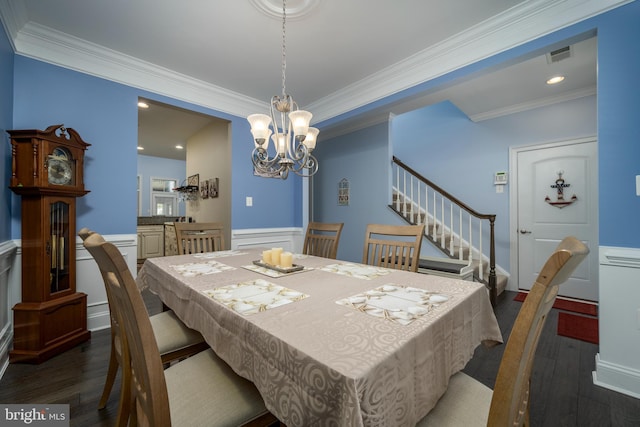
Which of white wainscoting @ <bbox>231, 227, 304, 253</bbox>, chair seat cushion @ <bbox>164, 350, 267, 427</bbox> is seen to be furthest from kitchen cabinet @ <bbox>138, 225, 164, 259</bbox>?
chair seat cushion @ <bbox>164, 350, 267, 427</bbox>

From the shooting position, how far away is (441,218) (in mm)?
4000

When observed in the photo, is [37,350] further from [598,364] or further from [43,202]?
[598,364]

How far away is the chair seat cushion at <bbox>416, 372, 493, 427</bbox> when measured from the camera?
79cm

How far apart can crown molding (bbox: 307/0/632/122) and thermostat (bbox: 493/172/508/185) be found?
210 centimetres

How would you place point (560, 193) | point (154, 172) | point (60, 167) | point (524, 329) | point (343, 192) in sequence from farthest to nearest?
point (154, 172), point (343, 192), point (560, 193), point (60, 167), point (524, 329)

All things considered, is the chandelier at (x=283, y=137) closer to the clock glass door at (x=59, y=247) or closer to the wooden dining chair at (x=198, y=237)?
the wooden dining chair at (x=198, y=237)

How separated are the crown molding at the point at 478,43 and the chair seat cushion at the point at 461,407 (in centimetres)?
236

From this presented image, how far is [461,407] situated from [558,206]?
365cm

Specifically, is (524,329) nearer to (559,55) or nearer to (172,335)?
(172,335)

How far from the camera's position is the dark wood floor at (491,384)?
4.56 ft

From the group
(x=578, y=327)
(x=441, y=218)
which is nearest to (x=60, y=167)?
(x=441, y=218)

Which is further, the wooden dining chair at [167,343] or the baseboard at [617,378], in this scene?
the baseboard at [617,378]

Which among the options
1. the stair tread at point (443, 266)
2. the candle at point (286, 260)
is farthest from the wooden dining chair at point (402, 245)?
the stair tread at point (443, 266)

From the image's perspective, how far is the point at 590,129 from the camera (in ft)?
10.4
